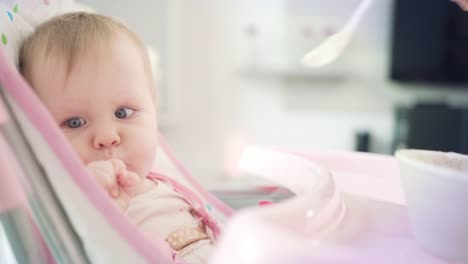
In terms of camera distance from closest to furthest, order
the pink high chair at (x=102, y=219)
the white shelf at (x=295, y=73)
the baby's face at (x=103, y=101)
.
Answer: the pink high chair at (x=102, y=219) < the baby's face at (x=103, y=101) < the white shelf at (x=295, y=73)

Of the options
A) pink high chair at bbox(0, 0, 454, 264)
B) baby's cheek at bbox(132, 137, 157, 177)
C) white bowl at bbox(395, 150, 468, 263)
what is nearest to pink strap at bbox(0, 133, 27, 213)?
pink high chair at bbox(0, 0, 454, 264)

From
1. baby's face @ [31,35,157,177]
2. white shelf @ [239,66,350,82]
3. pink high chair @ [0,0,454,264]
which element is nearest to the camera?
pink high chair @ [0,0,454,264]

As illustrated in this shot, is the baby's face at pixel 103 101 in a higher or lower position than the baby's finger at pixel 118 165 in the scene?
higher

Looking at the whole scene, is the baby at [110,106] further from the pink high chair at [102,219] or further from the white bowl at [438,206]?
the white bowl at [438,206]

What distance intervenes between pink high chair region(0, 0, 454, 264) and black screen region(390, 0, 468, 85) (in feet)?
5.73

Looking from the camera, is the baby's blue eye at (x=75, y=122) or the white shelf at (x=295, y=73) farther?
the white shelf at (x=295, y=73)

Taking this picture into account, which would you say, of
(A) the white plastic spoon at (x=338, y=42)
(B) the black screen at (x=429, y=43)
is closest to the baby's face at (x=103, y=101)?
(A) the white plastic spoon at (x=338, y=42)

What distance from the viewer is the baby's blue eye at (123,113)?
35cm

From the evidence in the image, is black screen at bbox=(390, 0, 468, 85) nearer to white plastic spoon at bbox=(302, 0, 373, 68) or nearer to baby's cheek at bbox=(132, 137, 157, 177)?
white plastic spoon at bbox=(302, 0, 373, 68)

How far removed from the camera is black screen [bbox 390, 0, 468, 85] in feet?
6.20

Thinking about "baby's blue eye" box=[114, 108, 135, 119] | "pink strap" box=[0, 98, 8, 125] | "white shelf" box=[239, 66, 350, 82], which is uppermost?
"pink strap" box=[0, 98, 8, 125]

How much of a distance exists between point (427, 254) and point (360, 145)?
158cm

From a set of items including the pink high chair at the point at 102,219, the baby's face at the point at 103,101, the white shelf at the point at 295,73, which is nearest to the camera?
the pink high chair at the point at 102,219

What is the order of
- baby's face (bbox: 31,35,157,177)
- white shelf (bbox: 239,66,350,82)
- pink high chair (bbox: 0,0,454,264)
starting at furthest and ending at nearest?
white shelf (bbox: 239,66,350,82), baby's face (bbox: 31,35,157,177), pink high chair (bbox: 0,0,454,264)
